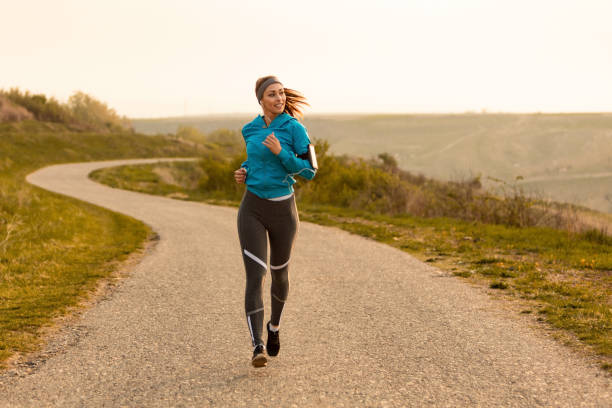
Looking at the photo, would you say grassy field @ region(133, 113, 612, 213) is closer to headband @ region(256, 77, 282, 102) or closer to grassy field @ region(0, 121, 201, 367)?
grassy field @ region(0, 121, 201, 367)

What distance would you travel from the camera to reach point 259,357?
4.03m

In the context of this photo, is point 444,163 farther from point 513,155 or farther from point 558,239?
point 558,239

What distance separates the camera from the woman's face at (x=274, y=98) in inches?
157

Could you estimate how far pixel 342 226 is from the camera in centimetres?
1360

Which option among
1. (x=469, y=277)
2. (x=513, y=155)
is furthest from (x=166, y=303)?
(x=513, y=155)

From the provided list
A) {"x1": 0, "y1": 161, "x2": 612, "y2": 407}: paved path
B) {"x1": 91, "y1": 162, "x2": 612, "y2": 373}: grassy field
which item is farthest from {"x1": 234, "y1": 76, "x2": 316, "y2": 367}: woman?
{"x1": 91, "y1": 162, "x2": 612, "y2": 373}: grassy field

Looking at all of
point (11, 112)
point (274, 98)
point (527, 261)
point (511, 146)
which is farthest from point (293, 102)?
point (511, 146)

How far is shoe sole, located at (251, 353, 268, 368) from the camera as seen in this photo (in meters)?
4.04

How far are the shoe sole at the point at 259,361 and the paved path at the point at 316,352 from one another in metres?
0.11

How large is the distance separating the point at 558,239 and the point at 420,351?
7.14 m

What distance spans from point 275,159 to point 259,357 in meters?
1.56

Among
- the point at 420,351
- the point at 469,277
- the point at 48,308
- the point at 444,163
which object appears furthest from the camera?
the point at 444,163

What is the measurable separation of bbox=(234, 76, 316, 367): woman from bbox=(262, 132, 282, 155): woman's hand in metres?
0.07

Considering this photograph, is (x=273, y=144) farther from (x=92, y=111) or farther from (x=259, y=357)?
(x=92, y=111)
